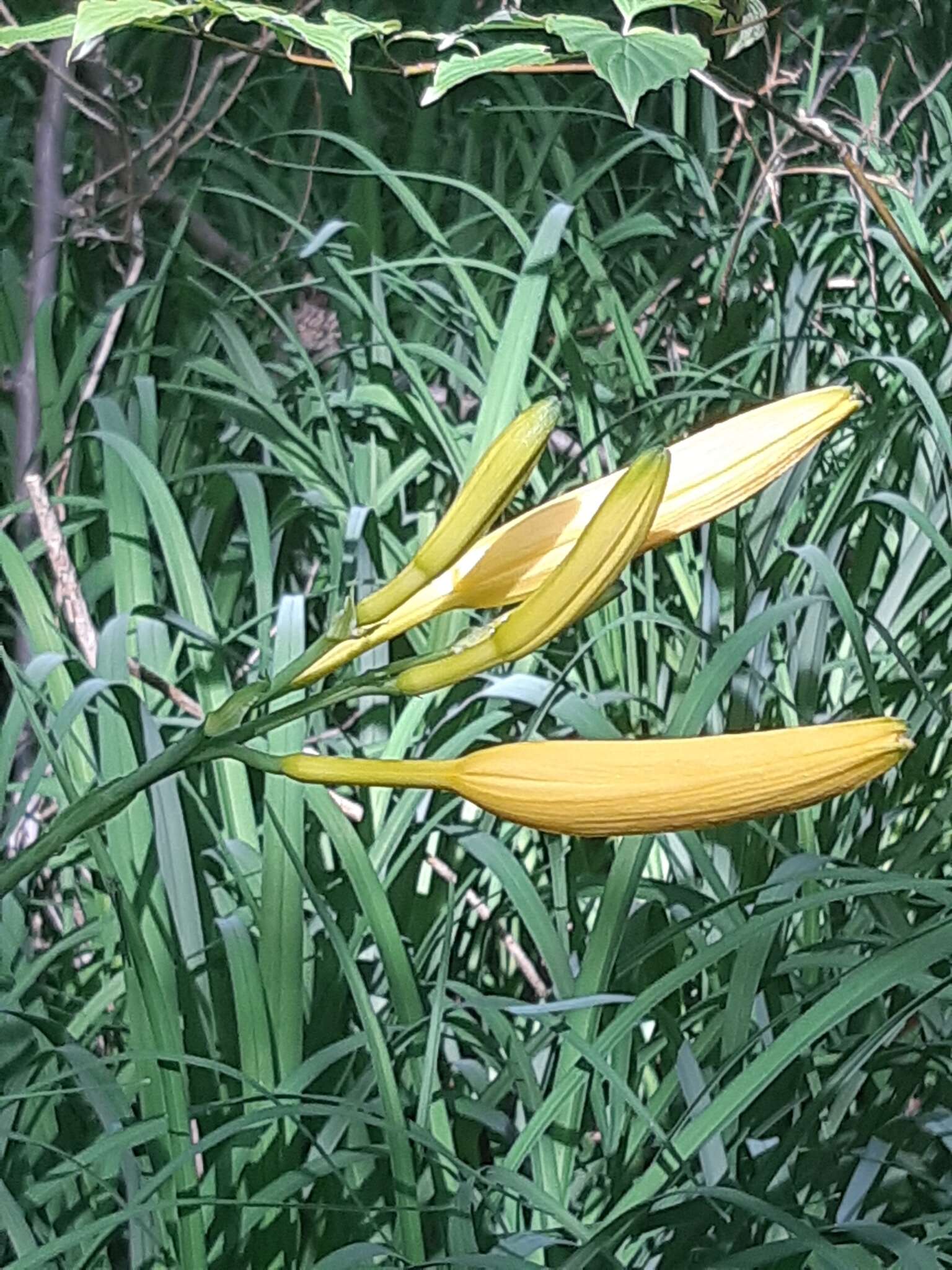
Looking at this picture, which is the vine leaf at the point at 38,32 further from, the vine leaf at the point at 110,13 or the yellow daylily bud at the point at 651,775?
the yellow daylily bud at the point at 651,775

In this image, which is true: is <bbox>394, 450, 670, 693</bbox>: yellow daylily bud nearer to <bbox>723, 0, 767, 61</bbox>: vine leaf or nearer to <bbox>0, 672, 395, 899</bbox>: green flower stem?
<bbox>0, 672, 395, 899</bbox>: green flower stem

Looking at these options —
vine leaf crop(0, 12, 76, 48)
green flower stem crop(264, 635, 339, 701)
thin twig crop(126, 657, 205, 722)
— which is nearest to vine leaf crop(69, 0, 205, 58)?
vine leaf crop(0, 12, 76, 48)

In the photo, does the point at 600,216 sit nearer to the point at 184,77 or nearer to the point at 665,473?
the point at 184,77

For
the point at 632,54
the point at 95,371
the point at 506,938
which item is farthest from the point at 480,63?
the point at 95,371

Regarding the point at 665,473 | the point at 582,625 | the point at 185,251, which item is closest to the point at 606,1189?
the point at 582,625

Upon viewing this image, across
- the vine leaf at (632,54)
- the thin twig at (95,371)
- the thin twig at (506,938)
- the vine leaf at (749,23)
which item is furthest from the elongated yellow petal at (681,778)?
the thin twig at (95,371)

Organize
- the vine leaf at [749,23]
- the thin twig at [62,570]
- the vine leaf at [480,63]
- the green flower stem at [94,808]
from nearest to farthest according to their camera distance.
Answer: the green flower stem at [94,808] < the vine leaf at [480,63] < the vine leaf at [749,23] < the thin twig at [62,570]
